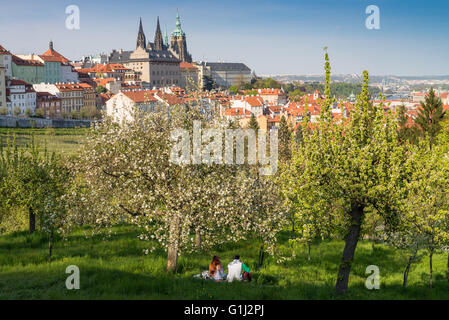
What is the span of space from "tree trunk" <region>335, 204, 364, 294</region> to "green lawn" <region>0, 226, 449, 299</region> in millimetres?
489

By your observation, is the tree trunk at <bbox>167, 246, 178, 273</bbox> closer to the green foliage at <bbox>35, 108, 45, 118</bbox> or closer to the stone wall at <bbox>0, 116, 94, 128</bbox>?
the stone wall at <bbox>0, 116, 94, 128</bbox>

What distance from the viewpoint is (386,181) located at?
13766mm

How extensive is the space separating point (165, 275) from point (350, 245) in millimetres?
7584

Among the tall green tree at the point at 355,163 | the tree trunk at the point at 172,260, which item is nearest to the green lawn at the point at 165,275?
the tree trunk at the point at 172,260

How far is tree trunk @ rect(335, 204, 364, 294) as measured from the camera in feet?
50.2

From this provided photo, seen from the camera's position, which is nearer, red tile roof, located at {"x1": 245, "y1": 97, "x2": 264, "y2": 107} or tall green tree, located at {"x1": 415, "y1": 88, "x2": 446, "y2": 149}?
tall green tree, located at {"x1": 415, "y1": 88, "x2": 446, "y2": 149}

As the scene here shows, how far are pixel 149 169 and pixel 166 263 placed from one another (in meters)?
5.67

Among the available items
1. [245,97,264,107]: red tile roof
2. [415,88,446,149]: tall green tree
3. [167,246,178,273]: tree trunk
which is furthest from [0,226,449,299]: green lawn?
[245,97,264,107]: red tile roof

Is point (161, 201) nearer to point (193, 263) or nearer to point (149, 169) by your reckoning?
point (149, 169)

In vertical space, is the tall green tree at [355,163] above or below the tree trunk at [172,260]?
above

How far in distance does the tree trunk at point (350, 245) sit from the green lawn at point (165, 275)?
1.60 feet

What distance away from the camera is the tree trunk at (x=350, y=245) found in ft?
50.2

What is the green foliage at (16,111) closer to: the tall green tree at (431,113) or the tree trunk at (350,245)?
the tall green tree at (431,113)
